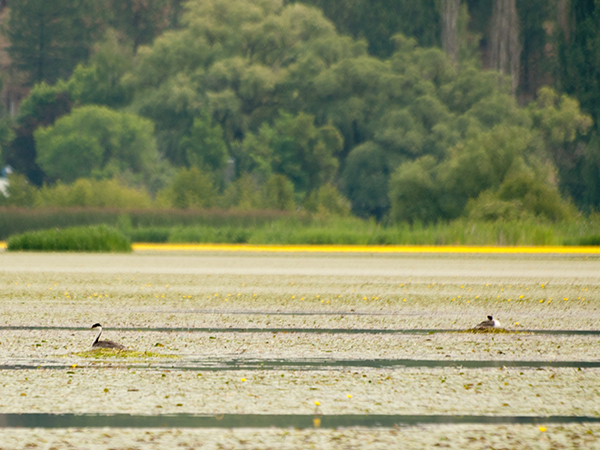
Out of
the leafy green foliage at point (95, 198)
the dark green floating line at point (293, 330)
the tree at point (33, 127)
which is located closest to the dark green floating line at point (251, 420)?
the dark green floating line at point (293, 330)

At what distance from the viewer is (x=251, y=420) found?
7785 millimetres

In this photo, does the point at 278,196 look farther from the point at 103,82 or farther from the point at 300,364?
the point at 300,364

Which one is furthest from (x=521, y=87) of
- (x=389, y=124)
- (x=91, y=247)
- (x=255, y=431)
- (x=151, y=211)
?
(x=255, y=431)

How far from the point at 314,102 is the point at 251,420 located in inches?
2465

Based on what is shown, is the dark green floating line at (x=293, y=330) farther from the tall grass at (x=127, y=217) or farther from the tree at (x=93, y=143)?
the tree at (x=93, y=143)

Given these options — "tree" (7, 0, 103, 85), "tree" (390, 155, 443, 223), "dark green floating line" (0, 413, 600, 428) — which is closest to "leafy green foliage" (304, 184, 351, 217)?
"tree" (390, 155, 443, 223)

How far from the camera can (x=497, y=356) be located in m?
11.4

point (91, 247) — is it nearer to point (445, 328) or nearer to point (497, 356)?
point (445, 328)

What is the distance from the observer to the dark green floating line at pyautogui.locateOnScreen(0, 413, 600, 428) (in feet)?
24.9

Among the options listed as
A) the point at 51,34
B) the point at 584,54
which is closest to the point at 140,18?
the point at 51,34

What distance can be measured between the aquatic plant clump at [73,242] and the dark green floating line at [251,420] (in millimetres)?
28974

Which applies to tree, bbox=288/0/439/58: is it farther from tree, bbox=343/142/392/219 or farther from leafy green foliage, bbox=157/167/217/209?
leafy green foliage, bbox=157/167/217/209

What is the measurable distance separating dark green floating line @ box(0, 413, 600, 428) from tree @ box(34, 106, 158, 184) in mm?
61997

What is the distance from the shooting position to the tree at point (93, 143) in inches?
2721
